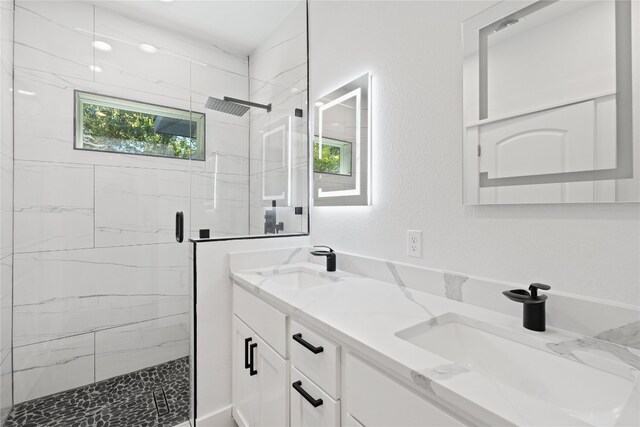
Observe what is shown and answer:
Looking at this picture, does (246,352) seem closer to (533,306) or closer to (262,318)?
(262,318)

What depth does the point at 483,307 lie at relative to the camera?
1.03 meters

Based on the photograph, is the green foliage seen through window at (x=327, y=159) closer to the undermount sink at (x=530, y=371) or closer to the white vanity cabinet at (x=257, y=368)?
the white vanity cabinet at (x=257, y=368)

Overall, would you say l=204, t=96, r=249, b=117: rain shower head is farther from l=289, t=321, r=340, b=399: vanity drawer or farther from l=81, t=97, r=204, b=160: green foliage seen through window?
l=289, t=321, r=340, b=399: vanity drawer

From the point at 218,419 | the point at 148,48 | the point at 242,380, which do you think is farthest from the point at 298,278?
the point at 148,48

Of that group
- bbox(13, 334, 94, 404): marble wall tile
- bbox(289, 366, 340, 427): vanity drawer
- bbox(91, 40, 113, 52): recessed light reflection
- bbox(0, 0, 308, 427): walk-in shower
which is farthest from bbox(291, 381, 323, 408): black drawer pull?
bbox(91, 40, 113, 52): recessed light reflection

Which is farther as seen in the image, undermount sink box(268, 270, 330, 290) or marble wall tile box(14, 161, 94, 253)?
marble wall tile box(14, 161, 94, 253)

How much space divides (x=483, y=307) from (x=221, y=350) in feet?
4.31

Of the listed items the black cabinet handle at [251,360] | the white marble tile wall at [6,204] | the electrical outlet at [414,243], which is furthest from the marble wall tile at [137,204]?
the electrical outlet at [414,243]

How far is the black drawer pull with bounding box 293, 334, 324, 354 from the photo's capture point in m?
0.90

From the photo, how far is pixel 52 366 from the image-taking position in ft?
6.01

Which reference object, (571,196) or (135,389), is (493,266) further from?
(135,389)

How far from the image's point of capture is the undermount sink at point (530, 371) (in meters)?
0.60

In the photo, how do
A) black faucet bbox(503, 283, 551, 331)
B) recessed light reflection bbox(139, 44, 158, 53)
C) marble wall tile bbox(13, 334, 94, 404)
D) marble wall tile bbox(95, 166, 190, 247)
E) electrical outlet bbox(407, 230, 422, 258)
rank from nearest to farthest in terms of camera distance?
black faucet bbox(503, 283, 551, 331) < electrical outlet bbox(407, 230, 422, 258) < marble wall tile bbox(13, 334, 94, 404) < marble wall tile bbox(95, 166, 190, 247) < recessed light reflection bbox(139, 44, 158, 53)

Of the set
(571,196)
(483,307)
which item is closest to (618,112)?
(571,196)
